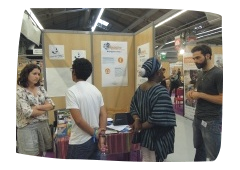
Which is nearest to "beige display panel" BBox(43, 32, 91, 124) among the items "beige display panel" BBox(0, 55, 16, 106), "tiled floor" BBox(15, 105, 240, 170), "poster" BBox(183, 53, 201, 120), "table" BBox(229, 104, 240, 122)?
"tiled floor" BBox(15, 105, 240, 170)

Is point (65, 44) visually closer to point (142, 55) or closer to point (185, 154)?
point (142, 55)

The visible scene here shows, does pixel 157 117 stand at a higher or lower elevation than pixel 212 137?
higher

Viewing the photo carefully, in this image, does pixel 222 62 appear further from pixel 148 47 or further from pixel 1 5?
pixel 1 5

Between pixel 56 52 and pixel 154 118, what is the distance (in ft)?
5.75

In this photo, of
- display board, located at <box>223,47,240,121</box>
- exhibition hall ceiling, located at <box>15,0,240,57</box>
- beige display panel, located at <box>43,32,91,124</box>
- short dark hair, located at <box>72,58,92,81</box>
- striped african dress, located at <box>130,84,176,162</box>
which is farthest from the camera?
display board, located at <box>223,47,240,121</box>

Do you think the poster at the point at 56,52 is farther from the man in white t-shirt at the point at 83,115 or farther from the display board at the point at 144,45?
the man in white t-shirt at the point at 83,115

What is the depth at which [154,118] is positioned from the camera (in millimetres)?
1621

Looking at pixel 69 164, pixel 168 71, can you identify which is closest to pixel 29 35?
pixel 69 164

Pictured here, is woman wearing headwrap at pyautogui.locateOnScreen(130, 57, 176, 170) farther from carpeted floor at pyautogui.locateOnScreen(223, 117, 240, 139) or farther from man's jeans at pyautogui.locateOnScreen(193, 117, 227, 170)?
carpeted floor at pyautogui.locateOnScreen(223, 117, 240, 139)

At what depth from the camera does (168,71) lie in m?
11.4

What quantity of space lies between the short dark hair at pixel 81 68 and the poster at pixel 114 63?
4.03 feet

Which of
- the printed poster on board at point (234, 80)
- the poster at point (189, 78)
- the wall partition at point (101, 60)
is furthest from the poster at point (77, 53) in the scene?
the printed poster on board at point (234, 80)

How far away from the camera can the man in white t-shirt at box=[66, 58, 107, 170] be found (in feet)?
5.48

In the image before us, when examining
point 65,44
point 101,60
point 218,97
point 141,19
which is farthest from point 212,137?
point 141,19
